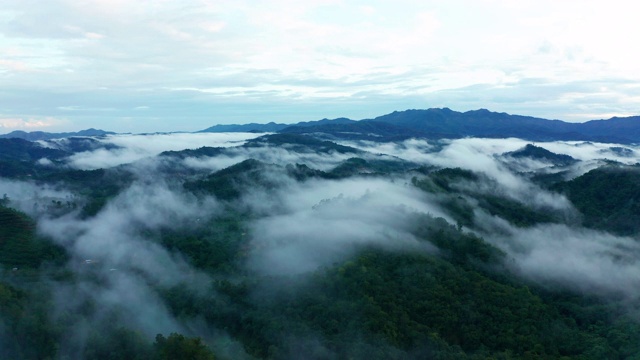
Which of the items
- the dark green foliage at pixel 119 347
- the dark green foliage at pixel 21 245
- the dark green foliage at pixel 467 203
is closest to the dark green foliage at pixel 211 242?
the dark green foliage at pixel 21 245

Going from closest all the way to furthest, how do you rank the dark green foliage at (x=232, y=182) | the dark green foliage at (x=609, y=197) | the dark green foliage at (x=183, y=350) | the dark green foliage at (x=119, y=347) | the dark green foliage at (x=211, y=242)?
the dark green foliage at (x=183, y=350) < the dark green foliage at (x=119, y=347) < the dark green foliage at (x=211, y=242) < the dark green foliage at (x=609, y=197) < the dark green foliage at (x=232, y=182)

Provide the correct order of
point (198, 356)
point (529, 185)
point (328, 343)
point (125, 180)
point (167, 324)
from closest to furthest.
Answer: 1. point (198, 356)
2. point (328, 343)
3. point (167, 324)
4. point (529, 185)
5. point (125, 180)

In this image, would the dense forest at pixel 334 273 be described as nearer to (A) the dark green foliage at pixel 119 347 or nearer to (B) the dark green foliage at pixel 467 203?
(A) the dark green foliage at pixel 119 347

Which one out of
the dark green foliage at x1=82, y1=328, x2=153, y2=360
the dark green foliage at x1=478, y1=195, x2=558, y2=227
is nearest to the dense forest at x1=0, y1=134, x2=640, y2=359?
the dark green foliage at x1=82, y1=328, x2=153, y2=360

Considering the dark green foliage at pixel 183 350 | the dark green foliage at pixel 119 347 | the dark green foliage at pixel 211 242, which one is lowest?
the dark green foliage at pixel 211 242

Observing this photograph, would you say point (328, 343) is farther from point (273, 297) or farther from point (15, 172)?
point (15, 172)

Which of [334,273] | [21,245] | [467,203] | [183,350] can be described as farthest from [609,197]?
[21,245]

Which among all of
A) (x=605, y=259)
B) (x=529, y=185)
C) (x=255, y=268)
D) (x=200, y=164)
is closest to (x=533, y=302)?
(x=605, y=259)
